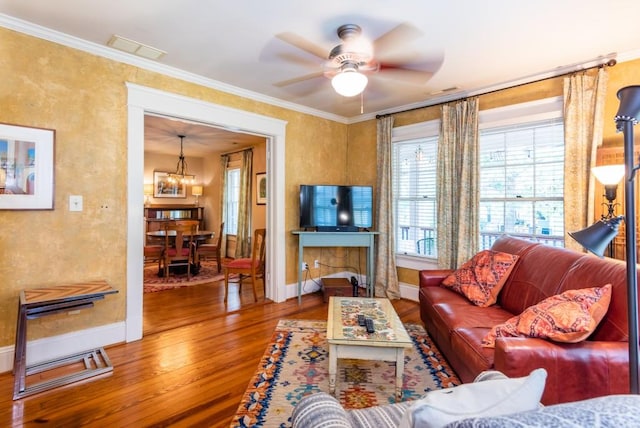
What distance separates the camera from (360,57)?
98.5 inches

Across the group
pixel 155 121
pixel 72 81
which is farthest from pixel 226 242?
pixel 72 81

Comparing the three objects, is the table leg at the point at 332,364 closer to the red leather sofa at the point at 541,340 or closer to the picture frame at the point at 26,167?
the red leather sofa at the point at 541,340

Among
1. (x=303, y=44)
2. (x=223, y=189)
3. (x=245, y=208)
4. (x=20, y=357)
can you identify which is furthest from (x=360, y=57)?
(x=223, y=189)

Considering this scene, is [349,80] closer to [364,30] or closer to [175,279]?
[364,30]

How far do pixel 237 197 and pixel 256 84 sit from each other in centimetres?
414

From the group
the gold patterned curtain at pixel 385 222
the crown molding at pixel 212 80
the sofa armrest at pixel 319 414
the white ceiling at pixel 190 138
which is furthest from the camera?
→ the white ceiling at pixel 190 138

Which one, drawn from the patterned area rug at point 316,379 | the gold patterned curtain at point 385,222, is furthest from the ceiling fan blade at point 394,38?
the patterned area rug at point 316,379

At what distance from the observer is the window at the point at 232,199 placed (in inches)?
291

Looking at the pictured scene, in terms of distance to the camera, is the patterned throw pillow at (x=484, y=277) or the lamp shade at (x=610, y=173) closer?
the lamp shade at (x=610, y=173)

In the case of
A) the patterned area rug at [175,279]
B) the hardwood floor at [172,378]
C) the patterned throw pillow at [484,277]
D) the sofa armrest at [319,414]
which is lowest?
the hardwood floor at [172,378]

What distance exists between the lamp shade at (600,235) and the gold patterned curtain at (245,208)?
595 cm

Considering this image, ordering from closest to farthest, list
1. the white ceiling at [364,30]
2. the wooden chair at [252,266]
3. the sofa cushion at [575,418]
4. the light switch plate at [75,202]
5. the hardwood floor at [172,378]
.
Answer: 1. the sofa cushion at [575,418]
2. the hardwood floor at [172,378]
3. the white ceiling at [364,30]
4. the light switch plate at [75,202]
5. the wooden chair at [252,266]

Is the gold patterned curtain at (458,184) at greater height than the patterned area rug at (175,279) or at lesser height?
greater

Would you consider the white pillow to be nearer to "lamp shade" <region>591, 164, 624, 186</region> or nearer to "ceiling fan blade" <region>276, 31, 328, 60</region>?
"lamp shade" <region>591, 164, 624, 186</region>
